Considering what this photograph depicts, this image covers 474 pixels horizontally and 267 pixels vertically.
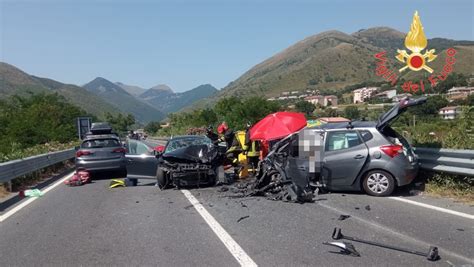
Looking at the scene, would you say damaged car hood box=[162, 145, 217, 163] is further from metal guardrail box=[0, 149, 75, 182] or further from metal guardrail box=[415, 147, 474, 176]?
metal guardrail box=[415, 147, 474, 176]

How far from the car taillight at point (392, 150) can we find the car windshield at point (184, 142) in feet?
17.6

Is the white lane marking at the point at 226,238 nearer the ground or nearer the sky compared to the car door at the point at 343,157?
nearer the ground

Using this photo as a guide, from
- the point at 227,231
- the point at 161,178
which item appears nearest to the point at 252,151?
the point at 161,178

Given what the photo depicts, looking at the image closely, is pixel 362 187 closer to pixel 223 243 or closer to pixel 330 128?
pixel 330 128

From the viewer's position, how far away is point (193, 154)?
39.9ft

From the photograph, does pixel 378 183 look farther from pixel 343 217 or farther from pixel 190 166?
pixel 190 166

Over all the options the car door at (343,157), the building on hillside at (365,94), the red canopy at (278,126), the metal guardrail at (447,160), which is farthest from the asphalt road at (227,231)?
the building on hillside at (365,94)

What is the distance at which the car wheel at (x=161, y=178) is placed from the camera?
12086 millimetres

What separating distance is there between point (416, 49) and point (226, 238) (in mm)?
10364

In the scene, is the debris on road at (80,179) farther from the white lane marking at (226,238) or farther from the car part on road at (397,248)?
the car part on road at (397,248)

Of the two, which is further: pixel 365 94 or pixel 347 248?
pixel 365 94

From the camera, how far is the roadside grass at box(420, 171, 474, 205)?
30.2 feet

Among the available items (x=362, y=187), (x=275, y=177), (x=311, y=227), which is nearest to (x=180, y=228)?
(x=311, y=227)

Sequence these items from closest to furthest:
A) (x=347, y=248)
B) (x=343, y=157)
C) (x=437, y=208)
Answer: (x=347, y=248) → (x=437, y=208) → (x=343, y=157)
